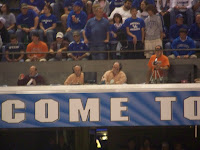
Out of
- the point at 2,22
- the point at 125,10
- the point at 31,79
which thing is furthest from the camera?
the point at 2,22

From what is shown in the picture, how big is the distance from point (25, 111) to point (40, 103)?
316 millimetres

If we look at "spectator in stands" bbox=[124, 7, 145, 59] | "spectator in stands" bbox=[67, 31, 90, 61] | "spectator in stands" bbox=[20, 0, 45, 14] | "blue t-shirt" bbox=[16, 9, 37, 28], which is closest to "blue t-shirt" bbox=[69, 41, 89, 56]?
"spectator in stands" bbox=[67, 31, 90, 61]

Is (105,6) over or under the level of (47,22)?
over

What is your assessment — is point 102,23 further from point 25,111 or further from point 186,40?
point 25,111

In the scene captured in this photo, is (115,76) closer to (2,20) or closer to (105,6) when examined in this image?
(105,6)

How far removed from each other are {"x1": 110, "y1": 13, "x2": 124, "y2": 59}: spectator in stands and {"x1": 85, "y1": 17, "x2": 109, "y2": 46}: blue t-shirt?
0.19 m

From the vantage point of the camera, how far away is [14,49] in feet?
39.3

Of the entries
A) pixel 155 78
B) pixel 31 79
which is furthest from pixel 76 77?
pixel 155 78

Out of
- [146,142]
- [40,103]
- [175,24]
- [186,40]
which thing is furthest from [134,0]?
[40,103]

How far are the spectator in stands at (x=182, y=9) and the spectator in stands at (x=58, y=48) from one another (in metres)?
2.64

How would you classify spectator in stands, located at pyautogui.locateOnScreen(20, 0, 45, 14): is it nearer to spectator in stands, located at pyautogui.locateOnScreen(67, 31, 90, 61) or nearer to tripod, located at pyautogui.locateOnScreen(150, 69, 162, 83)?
spectator in stands, located at pyautogui.locateOnScreen(67, 31, 90, 61)

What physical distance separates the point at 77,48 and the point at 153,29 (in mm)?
1721

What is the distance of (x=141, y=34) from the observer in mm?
11953

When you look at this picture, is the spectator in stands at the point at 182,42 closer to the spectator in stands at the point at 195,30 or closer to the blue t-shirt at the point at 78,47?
the spectator in stands at the point at 195,30
